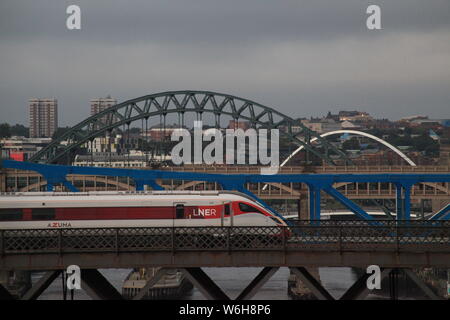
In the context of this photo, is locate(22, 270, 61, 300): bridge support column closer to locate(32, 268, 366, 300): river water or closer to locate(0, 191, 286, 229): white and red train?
locate(0, 191, 286, 229): white and red train

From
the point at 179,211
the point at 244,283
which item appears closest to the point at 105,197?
the point at 179,211

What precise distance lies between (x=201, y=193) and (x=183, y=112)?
85.8 metres

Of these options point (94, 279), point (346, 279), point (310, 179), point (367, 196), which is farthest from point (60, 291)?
point (94, 279)

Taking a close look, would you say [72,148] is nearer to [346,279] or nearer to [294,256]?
[346,279]

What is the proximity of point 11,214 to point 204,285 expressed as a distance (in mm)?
12554

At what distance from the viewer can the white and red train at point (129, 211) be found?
3722 centimetres

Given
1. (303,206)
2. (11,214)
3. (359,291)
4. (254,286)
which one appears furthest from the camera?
(303,206)

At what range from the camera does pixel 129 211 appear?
37.7 meters

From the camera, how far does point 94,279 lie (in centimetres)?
2883

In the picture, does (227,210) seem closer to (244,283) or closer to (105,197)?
(105,197)

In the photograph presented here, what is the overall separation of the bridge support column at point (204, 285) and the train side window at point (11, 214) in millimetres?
11432

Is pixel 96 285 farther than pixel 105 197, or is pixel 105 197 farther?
pixel 105 197

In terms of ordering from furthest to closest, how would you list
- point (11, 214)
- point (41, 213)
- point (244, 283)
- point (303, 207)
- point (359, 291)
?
point (303, 207) → point (244, 283) → point (41, 213) → point (11, 214) → point (359, 291)

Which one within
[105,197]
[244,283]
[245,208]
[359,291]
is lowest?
[244,283]
